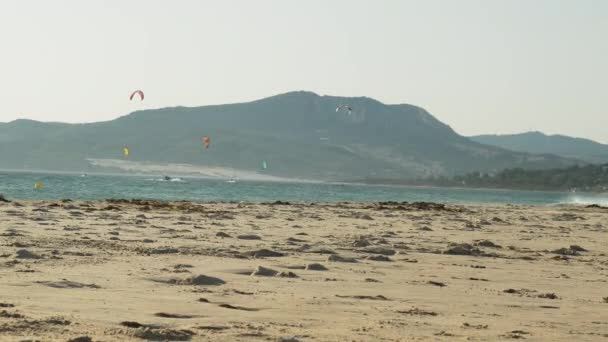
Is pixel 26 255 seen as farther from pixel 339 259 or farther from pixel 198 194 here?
pixel 198 194

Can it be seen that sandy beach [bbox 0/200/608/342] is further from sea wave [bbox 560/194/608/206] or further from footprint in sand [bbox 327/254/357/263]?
sea wave [bbox 560/194/608/206]

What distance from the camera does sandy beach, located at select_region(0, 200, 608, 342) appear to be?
7.83 metres

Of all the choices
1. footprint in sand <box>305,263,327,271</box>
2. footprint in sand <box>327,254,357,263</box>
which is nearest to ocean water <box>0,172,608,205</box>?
footprint in sand <box>327,254,357,263</box>

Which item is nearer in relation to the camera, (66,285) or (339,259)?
(66,285)

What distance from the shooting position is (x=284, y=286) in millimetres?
10602

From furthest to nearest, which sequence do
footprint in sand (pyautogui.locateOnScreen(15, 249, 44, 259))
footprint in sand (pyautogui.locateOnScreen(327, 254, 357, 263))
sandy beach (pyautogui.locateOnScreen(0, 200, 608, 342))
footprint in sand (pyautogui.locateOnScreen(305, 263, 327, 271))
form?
1. footprint in sand (pyautogui.locateOnScreen(327, 254, 357, 263))
2. footprint in sand (pyautogui.locateOnScreen(305, 263, 327, 271))
3. footprint in sand (pyautogui.locateOnScreen(15, 249, 44, 259))
4. sandy beach (pyautogui.locateOnScreen(0, 200, 608, 342))

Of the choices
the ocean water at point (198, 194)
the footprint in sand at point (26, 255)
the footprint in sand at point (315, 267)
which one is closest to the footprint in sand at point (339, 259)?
the footprint in sand at point (315, 267)

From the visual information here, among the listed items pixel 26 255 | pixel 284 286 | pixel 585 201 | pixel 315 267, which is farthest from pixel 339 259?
pixel 585 201

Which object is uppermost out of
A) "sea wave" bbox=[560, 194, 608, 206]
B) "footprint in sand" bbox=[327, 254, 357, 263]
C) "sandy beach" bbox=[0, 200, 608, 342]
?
"sea wave" bbox=[560, 194, 608, 206]

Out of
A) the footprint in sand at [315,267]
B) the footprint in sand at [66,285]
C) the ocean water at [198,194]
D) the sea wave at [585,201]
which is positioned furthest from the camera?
the sea wave at [585,201]

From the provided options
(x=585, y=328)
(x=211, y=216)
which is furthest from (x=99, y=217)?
(x=585, y=328)

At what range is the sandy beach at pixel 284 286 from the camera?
7828 mm

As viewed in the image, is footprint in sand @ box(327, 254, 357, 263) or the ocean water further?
the ocean water

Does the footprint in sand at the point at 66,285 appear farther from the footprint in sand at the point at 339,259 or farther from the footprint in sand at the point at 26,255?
the footprint in sand at the point at 339,259
